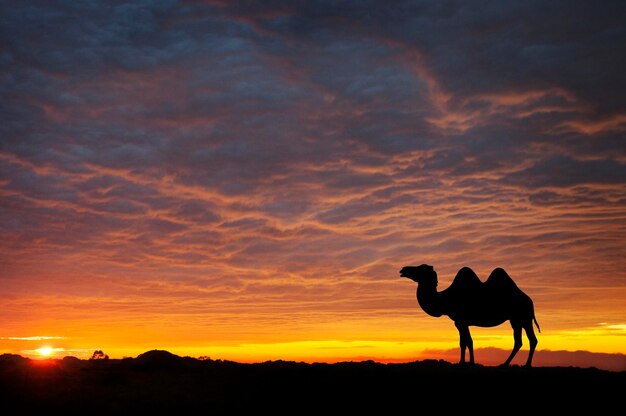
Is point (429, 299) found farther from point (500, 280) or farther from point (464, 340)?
point (500, 280)

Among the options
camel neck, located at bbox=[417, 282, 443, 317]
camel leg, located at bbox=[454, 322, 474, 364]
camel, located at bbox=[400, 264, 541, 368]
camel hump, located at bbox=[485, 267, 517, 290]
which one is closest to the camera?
camel leg, located at bbox=[454, 322, 474, 364]

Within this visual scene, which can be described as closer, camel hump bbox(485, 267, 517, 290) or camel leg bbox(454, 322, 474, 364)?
camel leg bbox(454, 322, 474, 364)

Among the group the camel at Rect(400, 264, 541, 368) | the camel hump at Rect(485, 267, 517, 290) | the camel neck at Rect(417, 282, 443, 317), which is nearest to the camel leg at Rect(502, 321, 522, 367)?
the camel at Rect(400, 264, 541, 368)

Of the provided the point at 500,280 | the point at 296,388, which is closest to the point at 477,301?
the point at 500,280

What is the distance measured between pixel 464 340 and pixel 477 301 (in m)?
1.79

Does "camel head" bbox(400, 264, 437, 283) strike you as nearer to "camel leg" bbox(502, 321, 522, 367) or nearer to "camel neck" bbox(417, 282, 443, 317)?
"camel neck" bbox(417, 282, 443, 317)

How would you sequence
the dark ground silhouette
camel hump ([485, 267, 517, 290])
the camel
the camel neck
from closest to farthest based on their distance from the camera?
the dark ground silhouette → the camel → the camel neck → camel hump ([485, 267, 517, 290])

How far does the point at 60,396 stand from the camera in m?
21.1

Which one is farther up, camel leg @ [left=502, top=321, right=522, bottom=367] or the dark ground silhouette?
camel leg @ [left=502, top=321, right=522, bottom=367]

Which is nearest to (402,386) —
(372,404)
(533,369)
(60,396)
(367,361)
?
(372,404)

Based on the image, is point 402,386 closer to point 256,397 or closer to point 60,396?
point 256,397

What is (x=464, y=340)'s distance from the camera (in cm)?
2598

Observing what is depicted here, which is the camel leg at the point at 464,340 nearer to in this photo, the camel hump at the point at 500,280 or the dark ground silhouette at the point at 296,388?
the dark ground silhouette at the point at 296,388

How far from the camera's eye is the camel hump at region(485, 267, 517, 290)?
27.5 meters
